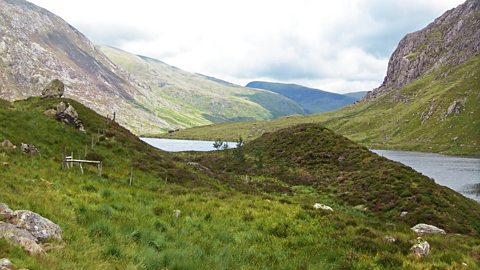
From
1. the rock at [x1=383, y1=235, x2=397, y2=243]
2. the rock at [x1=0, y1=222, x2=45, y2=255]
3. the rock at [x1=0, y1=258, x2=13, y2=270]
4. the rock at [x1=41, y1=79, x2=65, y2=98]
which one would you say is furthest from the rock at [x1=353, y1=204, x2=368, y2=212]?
the rock at [x1=41, y1=79, x2=65, y2=98]

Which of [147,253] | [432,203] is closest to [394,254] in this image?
[147,253]

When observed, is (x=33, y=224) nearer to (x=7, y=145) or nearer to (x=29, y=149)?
(x=7, y=145)

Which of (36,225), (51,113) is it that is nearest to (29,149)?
(51,113)

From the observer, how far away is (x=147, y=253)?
40.0 ft

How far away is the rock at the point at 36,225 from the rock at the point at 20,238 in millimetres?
621

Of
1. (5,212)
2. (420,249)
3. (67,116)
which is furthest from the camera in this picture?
(67,116)

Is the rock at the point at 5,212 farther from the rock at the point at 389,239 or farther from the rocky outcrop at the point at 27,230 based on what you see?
the rock at the point at 389,239

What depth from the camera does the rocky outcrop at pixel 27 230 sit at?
9664 mm

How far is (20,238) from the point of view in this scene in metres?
9.84

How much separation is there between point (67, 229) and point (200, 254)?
170 inches

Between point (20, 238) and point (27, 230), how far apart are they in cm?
134

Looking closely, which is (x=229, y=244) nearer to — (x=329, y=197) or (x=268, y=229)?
(x=268, y=229)

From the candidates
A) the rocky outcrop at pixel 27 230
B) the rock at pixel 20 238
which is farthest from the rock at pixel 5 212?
the rock at pixel 20 238

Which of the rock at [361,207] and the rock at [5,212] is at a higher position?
the rock at [5,212]
